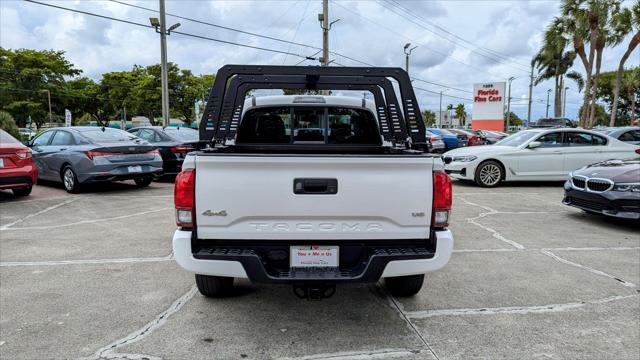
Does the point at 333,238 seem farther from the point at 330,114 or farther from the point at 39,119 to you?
the point at 39,119

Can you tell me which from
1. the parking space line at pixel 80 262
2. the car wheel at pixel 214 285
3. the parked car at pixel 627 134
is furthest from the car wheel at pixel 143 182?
the parked car at pixel 627 134

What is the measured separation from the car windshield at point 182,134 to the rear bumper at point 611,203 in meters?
9.08

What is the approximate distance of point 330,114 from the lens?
5.18 meters

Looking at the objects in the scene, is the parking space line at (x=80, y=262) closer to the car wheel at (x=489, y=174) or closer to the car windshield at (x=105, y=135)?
the car windshield at (x=105, y=135)

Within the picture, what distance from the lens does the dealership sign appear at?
4381 centimetres

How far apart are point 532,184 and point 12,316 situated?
11.5 meters

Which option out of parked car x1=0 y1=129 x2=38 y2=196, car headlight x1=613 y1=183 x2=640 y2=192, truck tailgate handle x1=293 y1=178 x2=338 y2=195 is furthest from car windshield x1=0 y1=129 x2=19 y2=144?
car headlight x1=613 y1=183 x2=640 y2=192

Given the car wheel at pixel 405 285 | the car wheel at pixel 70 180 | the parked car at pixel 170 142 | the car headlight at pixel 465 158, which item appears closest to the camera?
the car wheel at pixel 405 285

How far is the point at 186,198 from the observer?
2.92 meters

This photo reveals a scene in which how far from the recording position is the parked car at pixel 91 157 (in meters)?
9.35

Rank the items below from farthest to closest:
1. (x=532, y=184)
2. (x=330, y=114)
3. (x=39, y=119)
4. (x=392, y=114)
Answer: (x=39, y=119) < (x=532, y=184) < (x=330, y=114) < (x=392, y=114)

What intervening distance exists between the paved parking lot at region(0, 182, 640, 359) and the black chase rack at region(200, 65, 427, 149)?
1419 millimetres

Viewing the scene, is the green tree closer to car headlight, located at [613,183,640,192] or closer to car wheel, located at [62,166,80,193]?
car wheel, located at [62,166,80,193]

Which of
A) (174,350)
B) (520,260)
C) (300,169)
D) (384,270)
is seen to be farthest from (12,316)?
(520,260)
